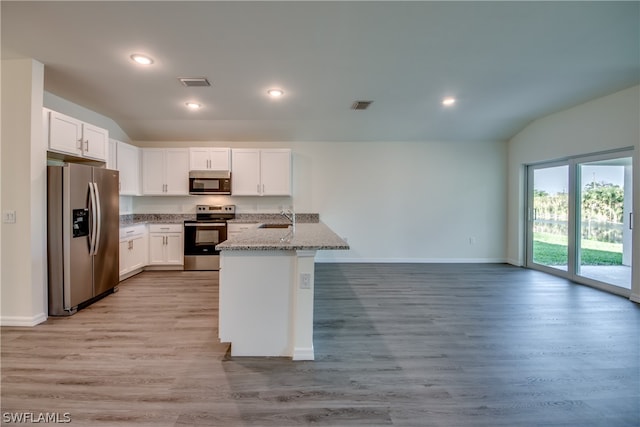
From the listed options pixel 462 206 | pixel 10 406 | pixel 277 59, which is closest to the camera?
pixel 10 406

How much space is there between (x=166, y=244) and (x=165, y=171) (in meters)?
1.36

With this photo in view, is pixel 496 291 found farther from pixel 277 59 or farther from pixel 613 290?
pixel 277 59

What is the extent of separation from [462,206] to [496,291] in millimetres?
2211

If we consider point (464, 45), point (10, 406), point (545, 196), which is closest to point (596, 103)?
point (545, 196)

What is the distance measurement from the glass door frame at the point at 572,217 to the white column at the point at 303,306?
4.40m

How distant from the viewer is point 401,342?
8.20 feet

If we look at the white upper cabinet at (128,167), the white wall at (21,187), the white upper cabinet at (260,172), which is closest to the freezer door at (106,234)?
the white wall at (21,187)

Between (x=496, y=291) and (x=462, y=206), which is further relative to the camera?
(x=462, y=206)

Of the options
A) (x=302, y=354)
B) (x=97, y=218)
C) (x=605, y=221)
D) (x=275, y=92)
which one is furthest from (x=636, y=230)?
(x=97, y=218)

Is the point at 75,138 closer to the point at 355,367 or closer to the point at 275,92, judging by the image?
the point at 275,92

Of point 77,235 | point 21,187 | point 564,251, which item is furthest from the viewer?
point 564,251

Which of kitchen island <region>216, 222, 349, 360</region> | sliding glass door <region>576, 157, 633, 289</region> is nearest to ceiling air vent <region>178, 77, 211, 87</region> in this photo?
kitchen island <region>216, 222, 349, 360</region>

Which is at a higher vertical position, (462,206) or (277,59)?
(277,59)

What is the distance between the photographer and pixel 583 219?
4449 millimetres
